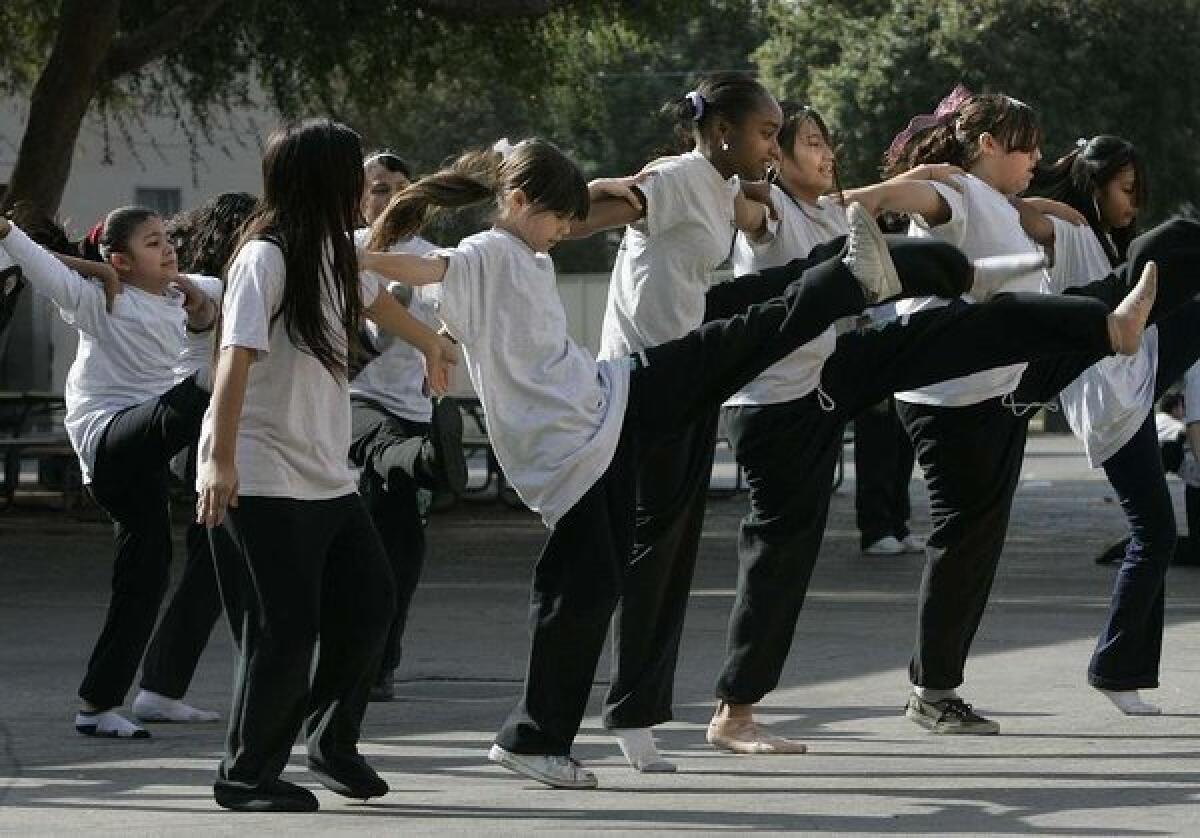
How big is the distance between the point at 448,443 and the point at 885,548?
344 inches

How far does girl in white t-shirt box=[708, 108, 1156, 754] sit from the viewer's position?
771 centimetres

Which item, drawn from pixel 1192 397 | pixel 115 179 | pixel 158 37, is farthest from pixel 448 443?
pixel 115 179

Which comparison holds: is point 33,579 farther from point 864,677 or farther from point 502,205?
point 502,205

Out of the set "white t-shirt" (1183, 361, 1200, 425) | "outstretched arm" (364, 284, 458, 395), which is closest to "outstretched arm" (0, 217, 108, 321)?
"outstretched arm" (364, 284, 458, 395)

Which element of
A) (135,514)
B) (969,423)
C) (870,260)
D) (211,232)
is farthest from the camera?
(211,232)

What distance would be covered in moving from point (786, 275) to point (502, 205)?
37.3 inches

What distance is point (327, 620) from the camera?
Answer: 6.89m

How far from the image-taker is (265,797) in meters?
6.70

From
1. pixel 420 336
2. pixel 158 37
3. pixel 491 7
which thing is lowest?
pixel 420 336

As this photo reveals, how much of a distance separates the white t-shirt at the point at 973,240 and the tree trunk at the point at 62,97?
9.64 metres

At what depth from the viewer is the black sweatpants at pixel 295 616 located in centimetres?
665

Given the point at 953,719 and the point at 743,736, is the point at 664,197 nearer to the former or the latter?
the point at 743,736

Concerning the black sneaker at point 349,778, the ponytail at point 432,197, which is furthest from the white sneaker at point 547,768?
the ponytail at point 432,197

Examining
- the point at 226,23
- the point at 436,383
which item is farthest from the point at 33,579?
the point at 436,383
